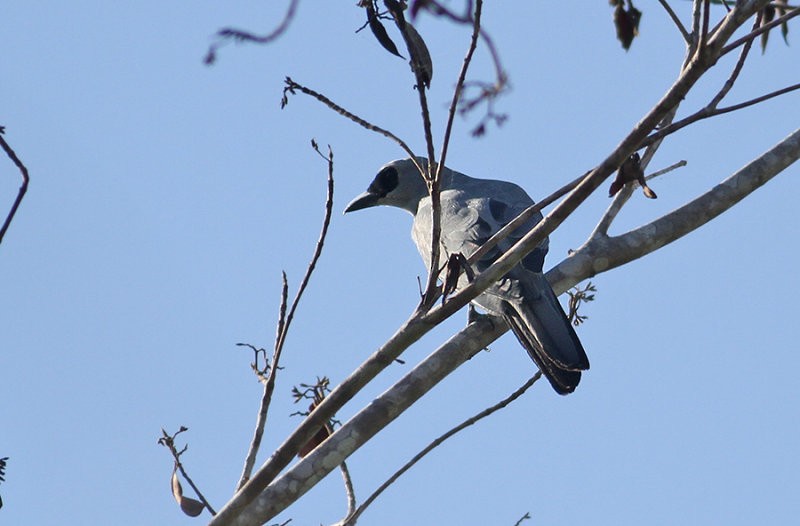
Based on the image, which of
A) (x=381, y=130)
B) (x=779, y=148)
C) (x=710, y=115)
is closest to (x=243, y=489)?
(x=381, y=130)

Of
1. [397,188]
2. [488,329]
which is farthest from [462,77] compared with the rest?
[397,188]

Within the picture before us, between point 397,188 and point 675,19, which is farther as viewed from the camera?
point 397,188

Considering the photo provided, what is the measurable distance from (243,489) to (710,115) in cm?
156

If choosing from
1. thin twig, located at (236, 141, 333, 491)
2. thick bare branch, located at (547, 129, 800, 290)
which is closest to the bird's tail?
thick bare branch, located at (547, 129, 800, 290)

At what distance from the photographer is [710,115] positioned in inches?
115

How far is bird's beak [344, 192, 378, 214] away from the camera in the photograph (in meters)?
8.06

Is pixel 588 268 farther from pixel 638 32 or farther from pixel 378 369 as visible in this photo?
pixel 378 369

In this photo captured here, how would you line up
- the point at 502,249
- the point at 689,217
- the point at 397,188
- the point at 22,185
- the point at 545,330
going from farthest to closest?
the point at 397,188 < the point at 502,249 < the point at 545,330 < the point at 689,217 < the point at 22,185

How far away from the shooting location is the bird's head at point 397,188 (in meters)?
7.91

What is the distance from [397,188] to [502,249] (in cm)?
273

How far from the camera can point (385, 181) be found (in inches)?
315

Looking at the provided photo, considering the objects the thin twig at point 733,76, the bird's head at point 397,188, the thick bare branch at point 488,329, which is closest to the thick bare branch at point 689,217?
the thick bare branch at point 488,329

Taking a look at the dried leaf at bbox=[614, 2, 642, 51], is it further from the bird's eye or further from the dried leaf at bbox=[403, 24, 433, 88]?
the bird's eye

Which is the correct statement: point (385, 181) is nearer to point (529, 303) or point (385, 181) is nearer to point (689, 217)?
point (529, 303)
